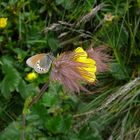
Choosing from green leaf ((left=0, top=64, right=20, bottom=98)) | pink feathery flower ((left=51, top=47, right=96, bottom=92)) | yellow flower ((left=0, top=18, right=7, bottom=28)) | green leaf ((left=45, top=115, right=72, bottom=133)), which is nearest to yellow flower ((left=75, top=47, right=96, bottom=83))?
pink feathery flower ((left=51, top=47, right=96, bottom=92))

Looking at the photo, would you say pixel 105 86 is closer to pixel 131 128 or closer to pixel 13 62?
pixel 131 128

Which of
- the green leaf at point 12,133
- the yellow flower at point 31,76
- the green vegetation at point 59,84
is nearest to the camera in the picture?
the green leaf at point 12,133

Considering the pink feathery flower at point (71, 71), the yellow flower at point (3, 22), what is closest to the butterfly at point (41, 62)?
the pink feathery flower at point (71, 71)

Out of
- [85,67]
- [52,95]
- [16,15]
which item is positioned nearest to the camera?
[85,67]

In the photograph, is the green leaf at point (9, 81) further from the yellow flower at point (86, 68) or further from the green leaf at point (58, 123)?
the yellow flower at point (86, 68)

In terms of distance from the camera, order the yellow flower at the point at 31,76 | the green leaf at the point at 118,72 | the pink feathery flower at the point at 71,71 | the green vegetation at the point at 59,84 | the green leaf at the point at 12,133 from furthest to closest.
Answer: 1. the green leaf at the point at 118,72
2. the yellow flower at the point at 31,76
3. the green vegetation at the point at 59,84
4. the green leaf at the point at 12,133
5. the pink feathery flower at the point at 71,71

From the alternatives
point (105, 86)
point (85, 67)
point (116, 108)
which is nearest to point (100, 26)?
point (105, 86)

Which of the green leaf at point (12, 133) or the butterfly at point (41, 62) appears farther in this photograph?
the green leaf at point (12, 133)

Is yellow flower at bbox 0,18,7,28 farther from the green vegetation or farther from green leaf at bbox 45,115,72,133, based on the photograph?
green leaf at bbox 45,115,72,133
